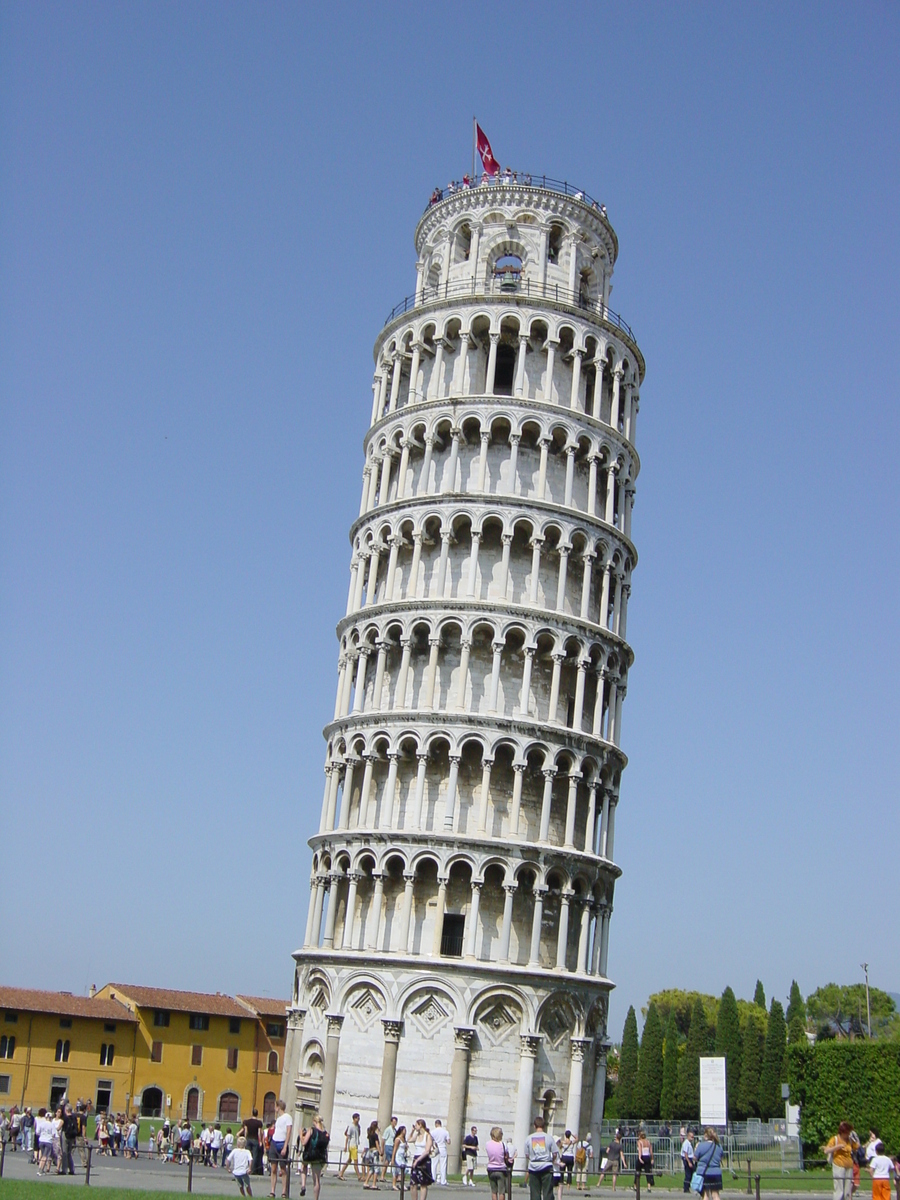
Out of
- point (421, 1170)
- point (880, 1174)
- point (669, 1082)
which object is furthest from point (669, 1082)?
point (880, 1174)

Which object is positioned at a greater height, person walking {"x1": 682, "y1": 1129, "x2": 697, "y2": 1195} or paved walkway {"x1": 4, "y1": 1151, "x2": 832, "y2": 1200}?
person walking {"x1": 682, "y1": 1129, "x2": 697, "y2": 1195}

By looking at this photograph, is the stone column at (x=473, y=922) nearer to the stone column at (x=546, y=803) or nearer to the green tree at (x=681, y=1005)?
the stone column at (x=546, y=803)

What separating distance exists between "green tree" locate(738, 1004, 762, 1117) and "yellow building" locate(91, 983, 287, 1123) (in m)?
29.6

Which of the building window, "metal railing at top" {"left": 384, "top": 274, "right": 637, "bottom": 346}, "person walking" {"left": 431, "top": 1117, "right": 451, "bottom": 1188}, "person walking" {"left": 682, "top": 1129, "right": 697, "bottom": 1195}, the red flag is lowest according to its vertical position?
"person walking" {"left": 431, "top": 1117, "right": 451, "bottom": 1188}

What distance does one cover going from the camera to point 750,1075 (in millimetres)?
80062

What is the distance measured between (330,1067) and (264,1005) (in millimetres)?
44116

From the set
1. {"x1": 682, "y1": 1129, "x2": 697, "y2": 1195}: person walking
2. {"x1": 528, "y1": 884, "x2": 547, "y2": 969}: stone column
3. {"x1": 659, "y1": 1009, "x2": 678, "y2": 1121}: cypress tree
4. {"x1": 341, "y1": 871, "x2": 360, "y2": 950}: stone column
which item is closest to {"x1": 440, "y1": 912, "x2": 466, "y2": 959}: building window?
{"x1": 528, "y1": 884, "x2": 547, "y2": 969}: stone column

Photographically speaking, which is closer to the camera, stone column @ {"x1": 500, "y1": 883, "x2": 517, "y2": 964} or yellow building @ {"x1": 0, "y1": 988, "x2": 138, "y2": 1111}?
stone column @ {"x1": 500, "y1": 883, "x2": 517, "y2": 964}

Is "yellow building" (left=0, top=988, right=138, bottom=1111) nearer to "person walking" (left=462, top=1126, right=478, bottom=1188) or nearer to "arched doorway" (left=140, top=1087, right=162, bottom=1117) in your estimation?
"arched doorway" (left=140, top=1087, right=162, bottom=1117)

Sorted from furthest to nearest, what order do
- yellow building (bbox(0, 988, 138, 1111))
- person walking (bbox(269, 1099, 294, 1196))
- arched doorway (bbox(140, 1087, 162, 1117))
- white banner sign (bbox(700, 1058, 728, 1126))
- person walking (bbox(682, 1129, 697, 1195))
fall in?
arched doorway (bbox(140, 1087, 162, 1117)) → yellow building (bbox(0, 988, 138, 1111)) → person walking (bbox(682, 1129, 697, 1195)) → white banner sign (bbox(700, 1058, 728, 1126)) → person walking (bbox(269, 1099, 294, 1196))

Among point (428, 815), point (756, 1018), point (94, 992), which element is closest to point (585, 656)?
point (428, 815)

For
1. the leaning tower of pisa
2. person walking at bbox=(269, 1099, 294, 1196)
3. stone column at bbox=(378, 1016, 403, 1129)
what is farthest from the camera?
the leaning tower of pisa

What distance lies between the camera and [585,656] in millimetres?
44812

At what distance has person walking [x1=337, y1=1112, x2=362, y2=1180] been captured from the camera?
36.8m
